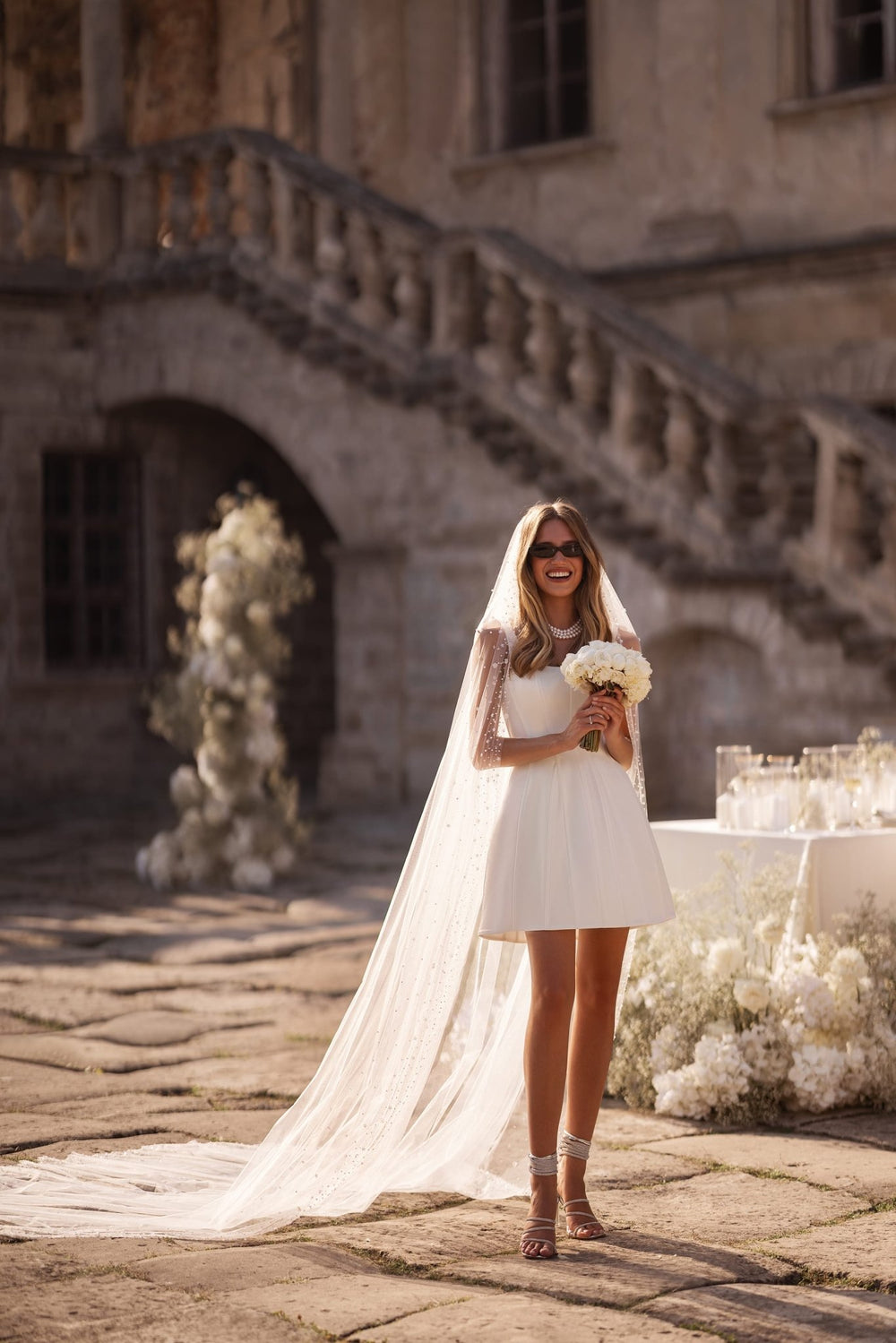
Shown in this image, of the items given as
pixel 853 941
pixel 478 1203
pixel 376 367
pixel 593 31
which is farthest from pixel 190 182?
pixel 478 1203

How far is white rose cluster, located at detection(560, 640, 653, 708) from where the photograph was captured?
446 cm

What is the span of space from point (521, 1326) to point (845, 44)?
1162 cm

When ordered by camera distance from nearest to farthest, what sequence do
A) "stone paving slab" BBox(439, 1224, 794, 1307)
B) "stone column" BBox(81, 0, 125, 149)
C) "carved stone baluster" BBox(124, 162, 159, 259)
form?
1. "stone paving slab" BBox(439, 1224, 794, 1307)
2. "carved stone baluster" BBox(124, 162, 159, 259)
3. "stone column" BBox(81, 0, 125, 149)

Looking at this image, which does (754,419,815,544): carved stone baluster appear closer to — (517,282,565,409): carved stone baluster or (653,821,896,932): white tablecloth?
(517,282,565,409): carved stone baluster

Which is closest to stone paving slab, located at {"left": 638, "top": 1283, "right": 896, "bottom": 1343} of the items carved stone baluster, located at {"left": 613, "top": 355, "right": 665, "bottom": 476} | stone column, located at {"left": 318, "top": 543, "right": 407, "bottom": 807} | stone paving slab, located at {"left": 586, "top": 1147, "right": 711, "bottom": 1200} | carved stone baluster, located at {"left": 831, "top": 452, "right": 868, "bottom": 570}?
stone paving slab, located at {"left": 586, "top": 1147, "right": 711, "bottom": 1200}

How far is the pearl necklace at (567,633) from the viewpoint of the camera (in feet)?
15.5

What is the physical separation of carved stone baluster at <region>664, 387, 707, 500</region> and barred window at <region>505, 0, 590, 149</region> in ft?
14.2

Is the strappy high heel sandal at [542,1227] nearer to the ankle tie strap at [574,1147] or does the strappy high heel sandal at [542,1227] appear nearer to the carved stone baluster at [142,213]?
the ankle tie strap at [574,1147]

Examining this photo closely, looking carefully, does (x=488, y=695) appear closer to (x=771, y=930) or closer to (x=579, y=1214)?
(x=579, y=1214)

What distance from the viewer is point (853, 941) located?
5.92 metres

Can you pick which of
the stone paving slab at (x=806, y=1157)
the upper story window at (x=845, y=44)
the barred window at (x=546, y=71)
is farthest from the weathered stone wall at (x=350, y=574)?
the stone paving slab at (x=806, y=1157)

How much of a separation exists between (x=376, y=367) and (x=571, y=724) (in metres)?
8.87

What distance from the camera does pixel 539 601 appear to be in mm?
4730

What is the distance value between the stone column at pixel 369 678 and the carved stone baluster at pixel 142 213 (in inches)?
120
